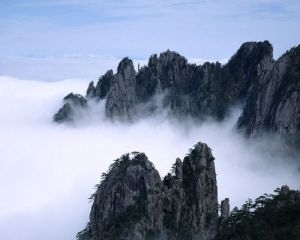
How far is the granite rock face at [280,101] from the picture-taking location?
110 meters

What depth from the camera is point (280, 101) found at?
368 ft

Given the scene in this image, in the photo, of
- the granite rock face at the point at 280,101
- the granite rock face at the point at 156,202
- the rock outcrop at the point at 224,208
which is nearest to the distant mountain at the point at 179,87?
the granite rock face at the point at 280,101

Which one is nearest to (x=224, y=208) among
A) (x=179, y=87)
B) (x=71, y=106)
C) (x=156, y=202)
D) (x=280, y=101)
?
(x=156, y=202)

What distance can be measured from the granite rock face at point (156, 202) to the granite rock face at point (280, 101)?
36.6m

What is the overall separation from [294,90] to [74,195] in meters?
58.5

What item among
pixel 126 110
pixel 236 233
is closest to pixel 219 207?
pixel 236 233

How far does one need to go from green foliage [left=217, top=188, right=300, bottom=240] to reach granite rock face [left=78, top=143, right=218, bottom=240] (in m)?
12.8

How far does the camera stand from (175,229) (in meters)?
75.1

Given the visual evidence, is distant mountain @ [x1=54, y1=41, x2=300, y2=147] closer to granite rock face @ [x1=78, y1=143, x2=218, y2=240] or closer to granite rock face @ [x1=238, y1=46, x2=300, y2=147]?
granite rock face @ [x1=238, y1=46, x2=300, y2=147]

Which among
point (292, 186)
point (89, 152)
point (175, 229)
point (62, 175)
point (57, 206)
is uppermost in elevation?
point (89, 152)

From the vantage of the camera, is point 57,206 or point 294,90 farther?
point 57,206

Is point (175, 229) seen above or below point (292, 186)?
below

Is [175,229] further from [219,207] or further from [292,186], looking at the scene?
[292,186]

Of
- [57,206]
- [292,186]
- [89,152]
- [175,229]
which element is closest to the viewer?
[175,229]
